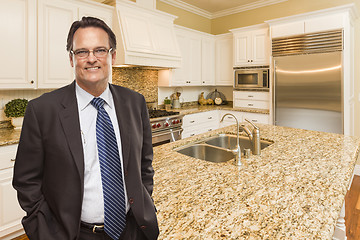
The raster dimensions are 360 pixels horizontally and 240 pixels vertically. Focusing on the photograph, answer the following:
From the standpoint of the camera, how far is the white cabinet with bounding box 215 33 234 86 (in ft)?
16.4

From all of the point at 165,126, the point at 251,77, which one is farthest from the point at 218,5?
the point at 165,126

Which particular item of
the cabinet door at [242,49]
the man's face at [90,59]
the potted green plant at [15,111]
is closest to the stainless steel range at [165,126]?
the potted green plant at [15,111]

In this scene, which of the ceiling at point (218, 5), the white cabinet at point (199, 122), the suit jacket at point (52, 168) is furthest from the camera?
the ceiling at point (218, 5)

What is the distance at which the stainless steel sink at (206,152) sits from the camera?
2064 mm

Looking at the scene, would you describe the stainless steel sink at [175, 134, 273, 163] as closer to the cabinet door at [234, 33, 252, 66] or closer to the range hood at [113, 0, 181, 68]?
the range hood at [113, 0, 181, 68]

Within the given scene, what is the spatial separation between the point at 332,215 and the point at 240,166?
0.62m

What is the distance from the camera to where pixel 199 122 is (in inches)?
175

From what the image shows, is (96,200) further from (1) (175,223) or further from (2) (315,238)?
(2) (315,238)

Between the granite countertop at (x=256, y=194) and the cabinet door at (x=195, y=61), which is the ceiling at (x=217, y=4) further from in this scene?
the granite countertop at (x=256, y=194)

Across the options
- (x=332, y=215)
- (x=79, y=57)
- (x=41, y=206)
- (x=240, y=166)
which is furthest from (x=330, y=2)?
(x=41, y=206)

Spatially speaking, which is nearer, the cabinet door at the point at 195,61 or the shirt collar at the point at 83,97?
the shirt collar at the point at 83,97

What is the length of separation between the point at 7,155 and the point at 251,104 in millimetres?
3867

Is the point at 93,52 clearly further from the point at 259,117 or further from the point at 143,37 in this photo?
the point at 259,117

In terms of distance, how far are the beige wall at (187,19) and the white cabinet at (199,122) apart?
202 cm
